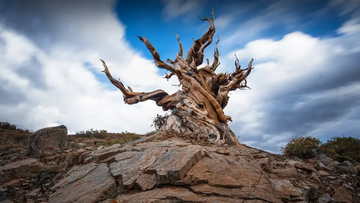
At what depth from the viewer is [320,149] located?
28.9 ft

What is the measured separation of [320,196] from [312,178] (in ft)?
2.74

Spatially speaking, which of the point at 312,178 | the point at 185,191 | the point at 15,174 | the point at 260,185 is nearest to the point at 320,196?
the point at 312,178

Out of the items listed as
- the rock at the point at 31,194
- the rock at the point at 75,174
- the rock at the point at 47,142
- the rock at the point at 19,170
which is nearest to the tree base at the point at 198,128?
the rock at the point at 75,174

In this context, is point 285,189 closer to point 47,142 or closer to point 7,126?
point 47,142

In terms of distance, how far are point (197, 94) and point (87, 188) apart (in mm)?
8914

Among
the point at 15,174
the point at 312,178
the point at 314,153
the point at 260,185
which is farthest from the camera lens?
the point at 314,153

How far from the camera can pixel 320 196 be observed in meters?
4.57

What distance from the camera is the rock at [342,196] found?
14.4 ft

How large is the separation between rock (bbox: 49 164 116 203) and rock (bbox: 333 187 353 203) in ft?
16.4

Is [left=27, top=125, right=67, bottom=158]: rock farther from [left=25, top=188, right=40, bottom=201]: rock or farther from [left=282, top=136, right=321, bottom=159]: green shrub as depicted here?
[left=282, top=136, right=321, bottom=159]: green shrub

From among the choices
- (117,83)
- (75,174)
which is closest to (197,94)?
(117,83)

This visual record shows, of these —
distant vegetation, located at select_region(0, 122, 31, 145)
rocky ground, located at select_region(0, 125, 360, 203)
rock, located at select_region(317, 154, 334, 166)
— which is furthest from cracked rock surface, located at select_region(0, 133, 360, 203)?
distant vegetation, located at select_region(0, 122, 31, 145)

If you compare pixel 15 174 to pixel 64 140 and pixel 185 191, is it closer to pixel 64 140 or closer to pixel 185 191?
pixel 64 140

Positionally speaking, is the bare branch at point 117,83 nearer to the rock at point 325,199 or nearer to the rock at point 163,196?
the rock at point 163,196
